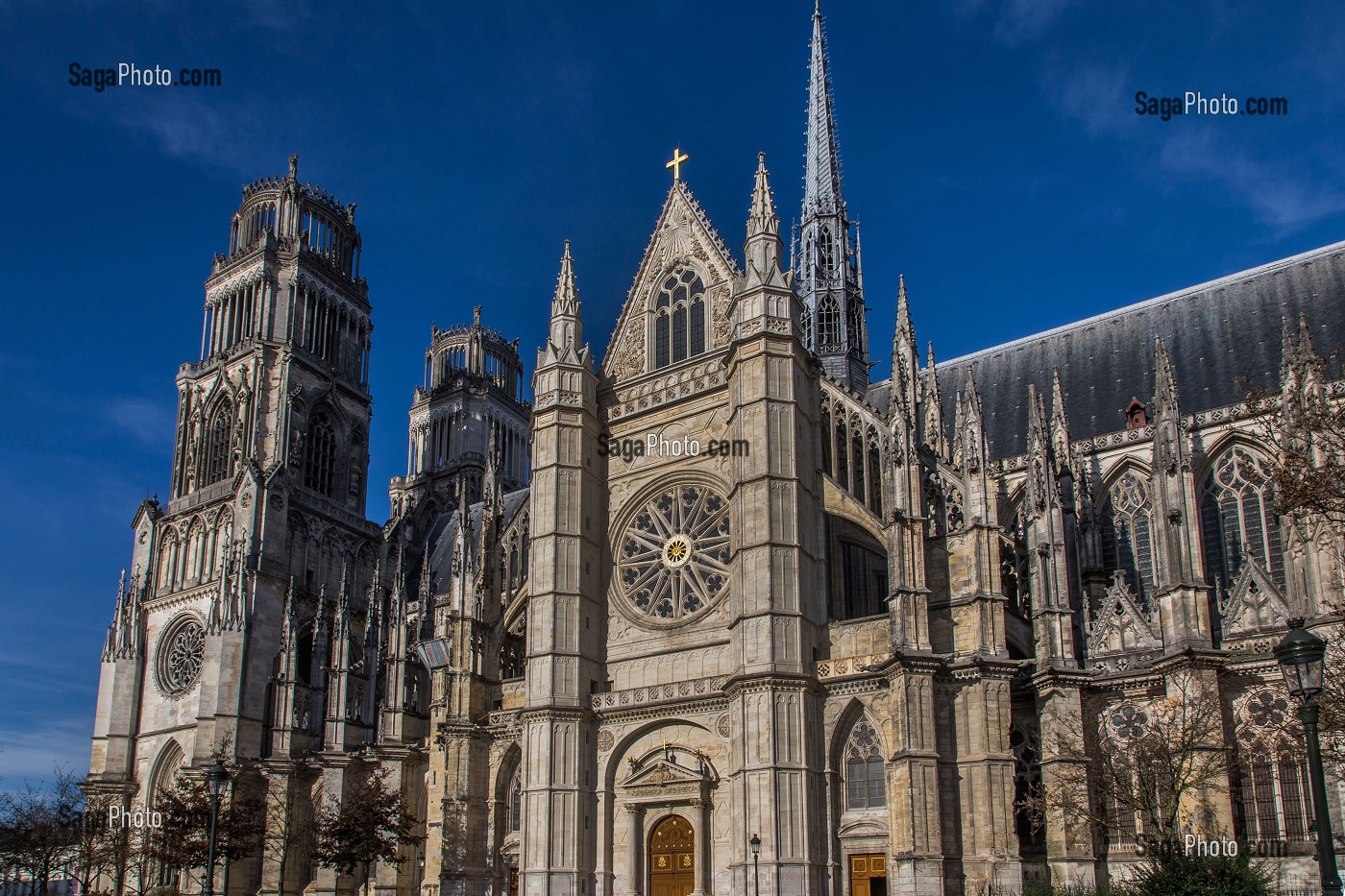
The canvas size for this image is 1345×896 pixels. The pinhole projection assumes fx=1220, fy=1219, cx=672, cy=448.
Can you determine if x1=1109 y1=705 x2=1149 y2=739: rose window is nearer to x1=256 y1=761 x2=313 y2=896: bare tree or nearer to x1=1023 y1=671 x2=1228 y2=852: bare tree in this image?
x1=1023 y1=671 x2=1228 y2=852: bare tree

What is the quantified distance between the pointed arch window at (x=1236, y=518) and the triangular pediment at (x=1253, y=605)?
443cm

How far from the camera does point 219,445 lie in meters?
51.9

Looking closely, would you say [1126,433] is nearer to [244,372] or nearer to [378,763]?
[378,763]

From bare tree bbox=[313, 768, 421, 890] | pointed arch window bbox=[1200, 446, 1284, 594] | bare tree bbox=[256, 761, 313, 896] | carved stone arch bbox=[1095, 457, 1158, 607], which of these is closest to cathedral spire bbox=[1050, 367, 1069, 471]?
carved stone arch bbox=[1095, 457, 1158, 607]

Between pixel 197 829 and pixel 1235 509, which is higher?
pixel 1235 509

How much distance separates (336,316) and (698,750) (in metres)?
34.4

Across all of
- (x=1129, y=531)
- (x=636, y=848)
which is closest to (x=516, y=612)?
(x=636, y=848)

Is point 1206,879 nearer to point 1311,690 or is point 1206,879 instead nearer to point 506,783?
point 1311,690

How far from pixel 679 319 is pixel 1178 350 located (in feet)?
50.9

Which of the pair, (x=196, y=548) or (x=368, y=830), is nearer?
(x=368, y=830)

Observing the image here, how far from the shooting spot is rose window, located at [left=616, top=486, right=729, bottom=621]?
29797 mm

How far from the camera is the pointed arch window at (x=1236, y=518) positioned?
1203 inches

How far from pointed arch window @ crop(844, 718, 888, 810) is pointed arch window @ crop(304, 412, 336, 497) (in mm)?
32223

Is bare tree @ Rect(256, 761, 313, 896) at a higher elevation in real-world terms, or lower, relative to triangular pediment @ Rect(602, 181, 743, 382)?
lower
